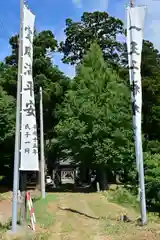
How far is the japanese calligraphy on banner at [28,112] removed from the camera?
14484 millimetres

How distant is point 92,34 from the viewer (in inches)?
2062

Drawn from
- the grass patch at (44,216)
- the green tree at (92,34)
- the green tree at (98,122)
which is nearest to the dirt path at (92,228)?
the grass patch at (44,216)

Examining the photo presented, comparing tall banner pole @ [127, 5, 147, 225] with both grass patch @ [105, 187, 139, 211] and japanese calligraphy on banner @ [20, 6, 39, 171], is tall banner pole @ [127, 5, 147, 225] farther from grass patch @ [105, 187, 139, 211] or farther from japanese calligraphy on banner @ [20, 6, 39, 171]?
grass patch @ [105, 187, 139, 211]

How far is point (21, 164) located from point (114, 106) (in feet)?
69.3

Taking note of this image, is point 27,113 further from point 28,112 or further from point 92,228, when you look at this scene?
point 92,228

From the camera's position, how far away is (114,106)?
114 ft

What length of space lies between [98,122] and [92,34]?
2143 cm

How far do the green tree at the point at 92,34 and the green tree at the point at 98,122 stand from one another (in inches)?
601

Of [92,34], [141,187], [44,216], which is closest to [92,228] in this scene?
[141,187]

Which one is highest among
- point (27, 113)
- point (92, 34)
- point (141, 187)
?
point (92, 34)

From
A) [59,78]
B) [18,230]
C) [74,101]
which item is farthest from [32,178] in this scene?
[18,230]

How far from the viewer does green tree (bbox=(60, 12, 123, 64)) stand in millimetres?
52219

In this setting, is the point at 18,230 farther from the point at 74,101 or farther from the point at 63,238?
the point at 74,101

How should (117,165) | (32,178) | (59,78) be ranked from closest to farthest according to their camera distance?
1. (117,165)
2. (59,78)
3. (32,178)
